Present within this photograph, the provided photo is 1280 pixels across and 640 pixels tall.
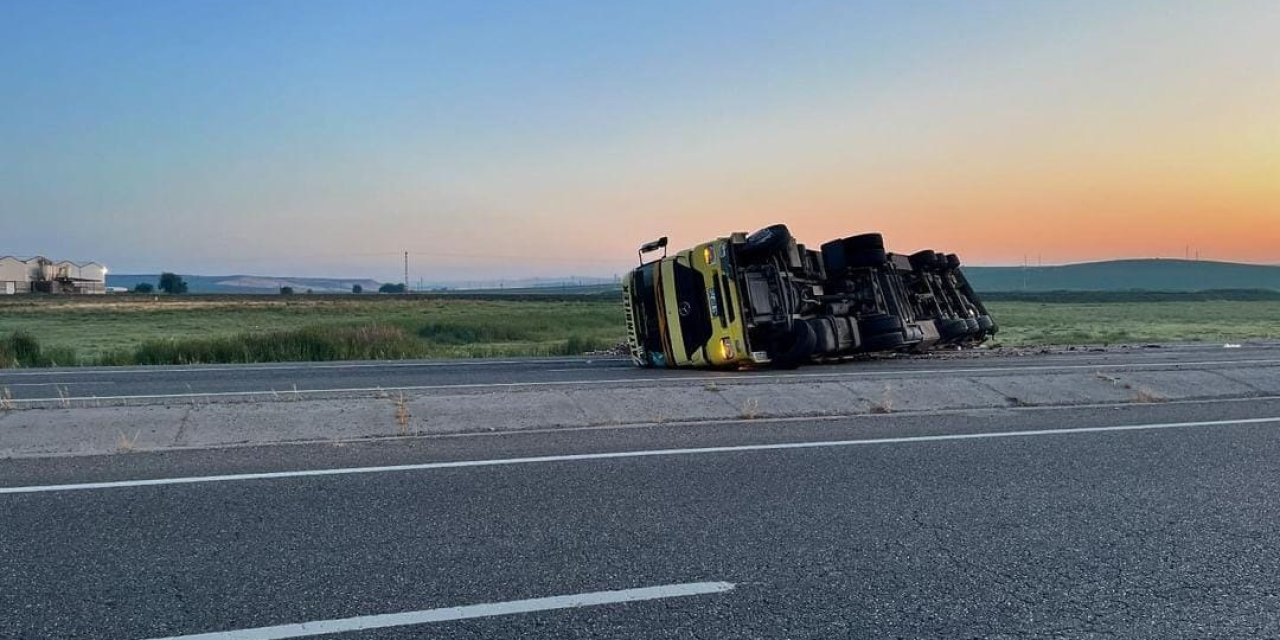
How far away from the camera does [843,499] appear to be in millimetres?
5707

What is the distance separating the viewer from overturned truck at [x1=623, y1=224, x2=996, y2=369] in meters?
13.8

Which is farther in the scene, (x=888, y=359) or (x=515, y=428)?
(x=888, y=359)

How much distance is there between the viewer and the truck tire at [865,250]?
15406 millimetres

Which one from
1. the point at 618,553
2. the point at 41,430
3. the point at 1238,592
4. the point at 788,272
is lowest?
the point at 1238,592

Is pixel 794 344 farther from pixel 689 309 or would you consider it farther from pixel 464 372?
pixel 464 372

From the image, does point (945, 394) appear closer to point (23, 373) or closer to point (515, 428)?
point (515, 428)

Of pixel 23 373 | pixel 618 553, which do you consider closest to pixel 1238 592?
pixel 618 553

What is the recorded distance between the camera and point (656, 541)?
486cm

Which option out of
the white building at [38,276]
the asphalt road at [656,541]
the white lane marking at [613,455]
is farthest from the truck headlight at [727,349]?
the white building at [38,276]

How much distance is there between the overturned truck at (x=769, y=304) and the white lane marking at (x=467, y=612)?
9.68 meters

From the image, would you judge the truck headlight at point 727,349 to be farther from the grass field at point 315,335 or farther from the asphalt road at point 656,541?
the grass field at point 315,335

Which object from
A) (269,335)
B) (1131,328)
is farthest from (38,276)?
(1131,328)

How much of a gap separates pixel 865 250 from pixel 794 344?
2674 mm

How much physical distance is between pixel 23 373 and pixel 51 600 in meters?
15.7
